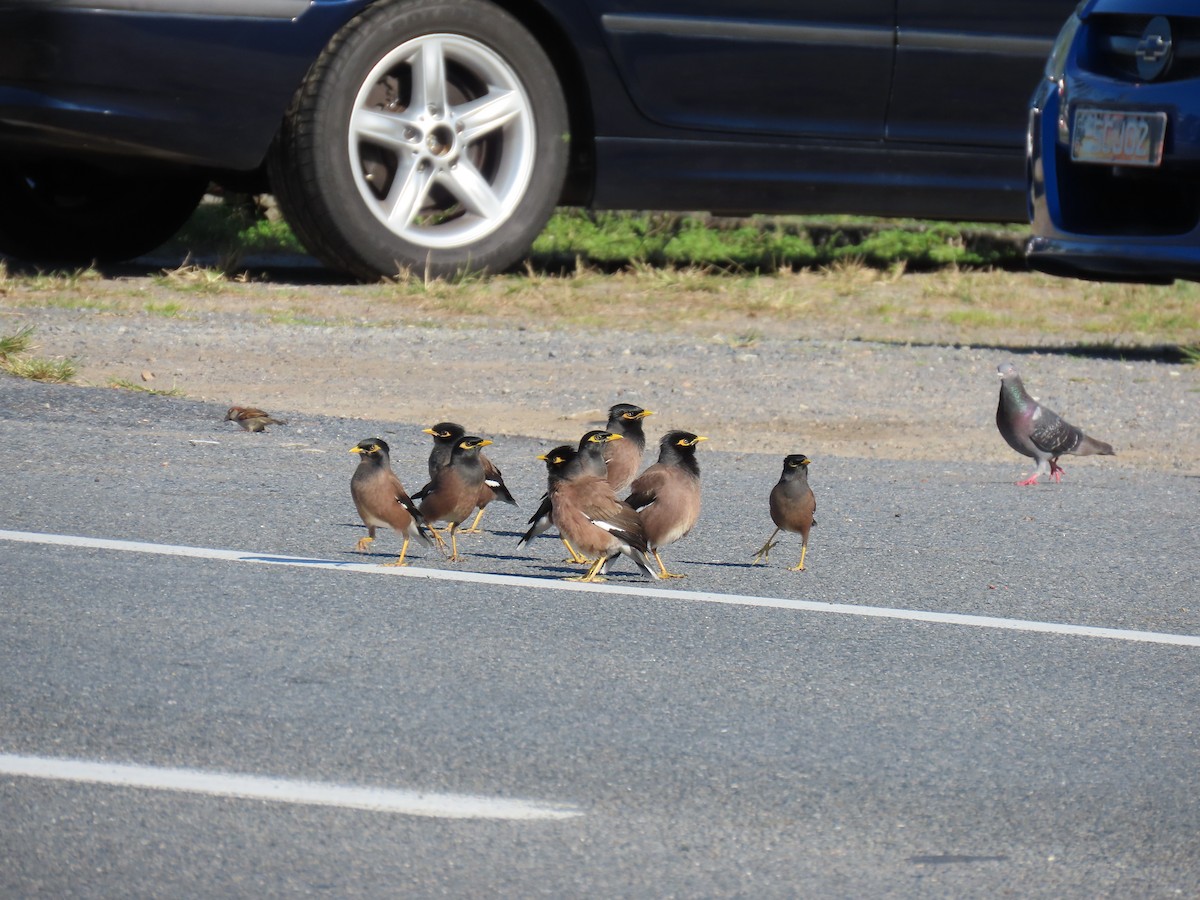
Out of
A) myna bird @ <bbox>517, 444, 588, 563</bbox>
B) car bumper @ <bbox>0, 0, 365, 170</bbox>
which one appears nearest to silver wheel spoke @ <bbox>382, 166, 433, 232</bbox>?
car bumper @ <bbox>0, 0, 365, 170</bbox>

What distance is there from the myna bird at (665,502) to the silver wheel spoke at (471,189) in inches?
187

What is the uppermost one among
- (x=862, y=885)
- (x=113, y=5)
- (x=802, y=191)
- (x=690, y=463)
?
(x=113, y=5)

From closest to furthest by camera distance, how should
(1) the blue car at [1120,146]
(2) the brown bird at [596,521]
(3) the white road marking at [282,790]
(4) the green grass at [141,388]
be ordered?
(3) the white road marking at [282,790] → (2) the brown bird at [596,521] → (4) the green grass at [141,388] → (1) the blue car at [1120,146]

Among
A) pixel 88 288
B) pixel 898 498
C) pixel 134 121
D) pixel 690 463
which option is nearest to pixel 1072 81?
pixel 898 498

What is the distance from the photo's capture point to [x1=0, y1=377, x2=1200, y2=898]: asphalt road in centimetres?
314

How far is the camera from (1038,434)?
22.0 ft

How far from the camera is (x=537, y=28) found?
10016 mm

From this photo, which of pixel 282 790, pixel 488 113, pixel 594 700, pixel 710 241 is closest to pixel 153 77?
pixel 488 113

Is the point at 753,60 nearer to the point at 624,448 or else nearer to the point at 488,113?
the point at 488,113

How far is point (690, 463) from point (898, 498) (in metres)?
1.07

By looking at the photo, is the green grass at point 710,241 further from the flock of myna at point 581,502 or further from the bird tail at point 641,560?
the bird tail at point 641,560

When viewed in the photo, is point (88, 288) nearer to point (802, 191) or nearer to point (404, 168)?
point (404, 168)

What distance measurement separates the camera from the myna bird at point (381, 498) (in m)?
5.09

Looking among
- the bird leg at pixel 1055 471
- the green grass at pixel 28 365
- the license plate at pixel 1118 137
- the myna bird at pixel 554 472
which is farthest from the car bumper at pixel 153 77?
the myna bird at pixel 554 472
